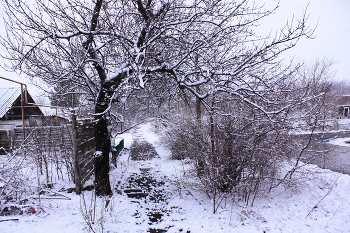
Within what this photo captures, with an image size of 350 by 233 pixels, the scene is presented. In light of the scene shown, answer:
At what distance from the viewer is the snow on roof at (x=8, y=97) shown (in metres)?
15.0

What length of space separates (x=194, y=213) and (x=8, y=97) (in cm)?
1838

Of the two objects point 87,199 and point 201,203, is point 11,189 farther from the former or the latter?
point 201,203

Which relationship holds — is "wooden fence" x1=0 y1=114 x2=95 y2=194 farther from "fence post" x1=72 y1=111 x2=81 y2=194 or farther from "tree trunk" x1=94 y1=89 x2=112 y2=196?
"tree trunk" x1=94 y1=89 x2=112 y2=196

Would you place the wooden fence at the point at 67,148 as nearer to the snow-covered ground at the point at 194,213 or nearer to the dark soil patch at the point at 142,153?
the snow-covered ground at the point at 194,213

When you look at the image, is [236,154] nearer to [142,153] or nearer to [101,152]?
[101,152]

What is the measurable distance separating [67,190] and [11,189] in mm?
1210

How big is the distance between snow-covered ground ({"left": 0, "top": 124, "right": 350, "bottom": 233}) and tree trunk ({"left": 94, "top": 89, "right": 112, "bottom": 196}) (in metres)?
0.27

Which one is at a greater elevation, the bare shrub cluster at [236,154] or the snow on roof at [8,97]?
the snow on roof at [8,97]

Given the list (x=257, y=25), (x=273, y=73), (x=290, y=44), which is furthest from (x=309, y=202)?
(x=257, y=25)

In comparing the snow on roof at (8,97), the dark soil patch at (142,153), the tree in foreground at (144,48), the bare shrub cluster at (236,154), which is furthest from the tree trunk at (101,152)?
the snow on roof at (8,97)

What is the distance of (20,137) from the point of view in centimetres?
789

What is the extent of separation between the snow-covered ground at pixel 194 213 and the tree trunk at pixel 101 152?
0.27m

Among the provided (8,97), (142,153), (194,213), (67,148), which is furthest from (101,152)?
(8,97)

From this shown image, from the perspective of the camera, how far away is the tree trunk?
438cm
